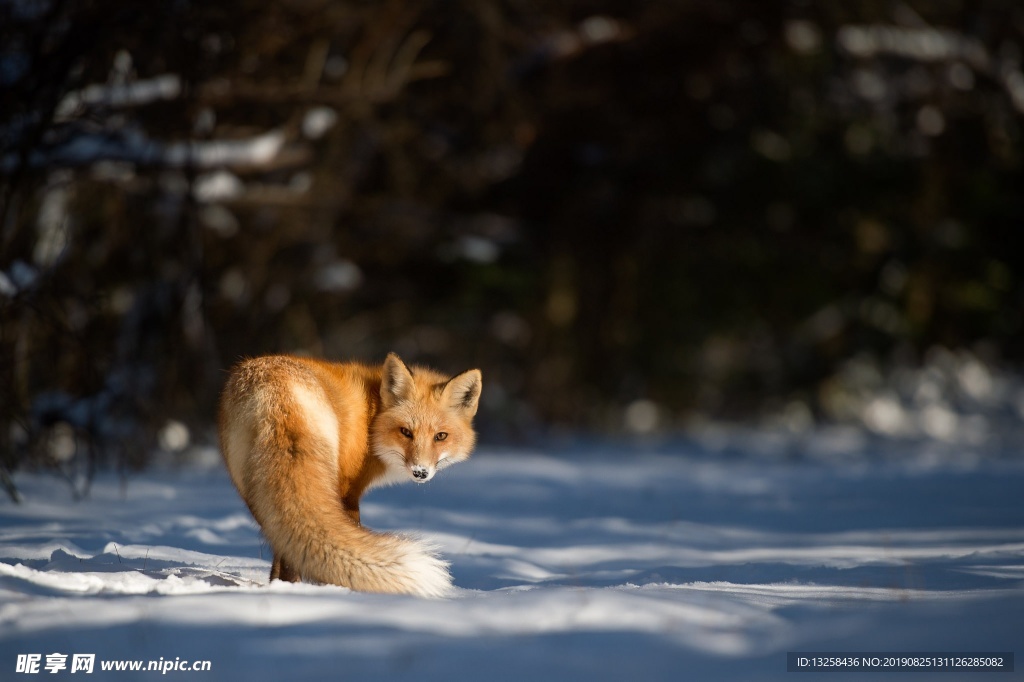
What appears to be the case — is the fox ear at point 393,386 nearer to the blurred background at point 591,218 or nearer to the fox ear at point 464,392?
the fox ear at point 464,392

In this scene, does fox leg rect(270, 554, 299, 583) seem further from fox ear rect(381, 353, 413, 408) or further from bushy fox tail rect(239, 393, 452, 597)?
fox ear rect(381, 353, 413, 408)

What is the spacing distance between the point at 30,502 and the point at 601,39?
377 inches

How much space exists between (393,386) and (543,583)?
1.29m

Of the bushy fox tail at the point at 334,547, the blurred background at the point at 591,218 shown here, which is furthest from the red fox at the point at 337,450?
the blurred background at the point at 591,218

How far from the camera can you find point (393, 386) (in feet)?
14.1

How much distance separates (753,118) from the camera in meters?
14.3

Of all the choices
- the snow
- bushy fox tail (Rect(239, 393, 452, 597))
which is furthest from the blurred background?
bushy fox tail (Rect(239, 393, 452, 597))

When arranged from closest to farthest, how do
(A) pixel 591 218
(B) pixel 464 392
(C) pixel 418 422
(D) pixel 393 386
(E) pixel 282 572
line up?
(E) pixel 282 572 → (C) pixel 418 422 → (D) pixel 393 386 → (B) pixel 464 392 → (A) pixel 591 218

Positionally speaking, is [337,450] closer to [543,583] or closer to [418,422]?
[418,422]

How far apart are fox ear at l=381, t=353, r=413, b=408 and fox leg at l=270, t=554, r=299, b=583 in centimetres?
101

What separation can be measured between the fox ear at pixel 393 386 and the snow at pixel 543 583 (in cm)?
105

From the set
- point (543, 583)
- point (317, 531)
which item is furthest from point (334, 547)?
point (543, 583)

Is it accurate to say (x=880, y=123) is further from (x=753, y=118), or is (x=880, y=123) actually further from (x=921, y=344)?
(x=921, y=344)

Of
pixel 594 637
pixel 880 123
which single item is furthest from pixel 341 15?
pixel 880 123
